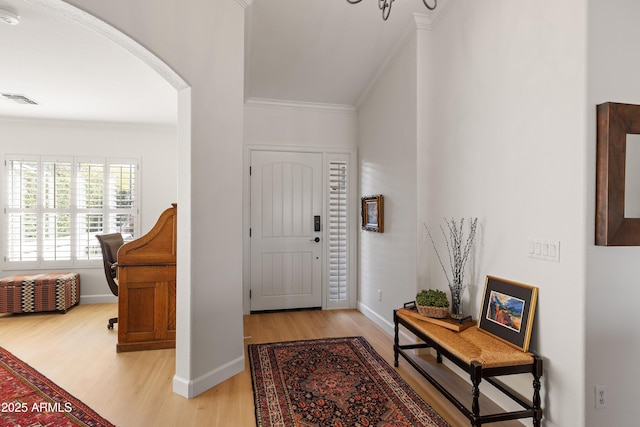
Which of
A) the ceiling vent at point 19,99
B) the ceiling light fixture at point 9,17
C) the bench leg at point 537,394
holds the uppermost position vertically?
the ceiling light fixture at point 9,17

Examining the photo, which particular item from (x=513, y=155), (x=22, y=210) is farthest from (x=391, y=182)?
(x=22, y=210)

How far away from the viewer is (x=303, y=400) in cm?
234

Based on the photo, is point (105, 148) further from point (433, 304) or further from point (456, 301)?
point (456, 301)

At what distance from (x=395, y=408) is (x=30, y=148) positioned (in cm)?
572

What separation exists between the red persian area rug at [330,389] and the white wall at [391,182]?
74 centimetres

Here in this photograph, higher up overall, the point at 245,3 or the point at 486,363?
the point at 245,3

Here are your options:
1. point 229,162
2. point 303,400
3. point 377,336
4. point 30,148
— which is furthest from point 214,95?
point 30,148

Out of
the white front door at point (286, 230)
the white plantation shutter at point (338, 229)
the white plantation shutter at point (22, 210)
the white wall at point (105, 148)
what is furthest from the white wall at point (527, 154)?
the white plantation shutter at point (22, 210)

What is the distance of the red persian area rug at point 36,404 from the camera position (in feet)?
6.88

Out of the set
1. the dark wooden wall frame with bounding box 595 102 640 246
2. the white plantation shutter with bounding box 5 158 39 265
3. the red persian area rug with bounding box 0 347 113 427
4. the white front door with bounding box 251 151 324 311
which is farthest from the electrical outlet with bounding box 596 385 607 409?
the white plantation shutter with bounding box 5 158 39 265

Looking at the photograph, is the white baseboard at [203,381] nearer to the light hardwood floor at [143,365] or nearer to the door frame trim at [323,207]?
the light hardwood floor at [143,365]

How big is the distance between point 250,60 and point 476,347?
3301 millimetres

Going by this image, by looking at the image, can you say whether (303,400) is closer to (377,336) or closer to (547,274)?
(377,336)

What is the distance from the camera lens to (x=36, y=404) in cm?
229
